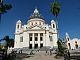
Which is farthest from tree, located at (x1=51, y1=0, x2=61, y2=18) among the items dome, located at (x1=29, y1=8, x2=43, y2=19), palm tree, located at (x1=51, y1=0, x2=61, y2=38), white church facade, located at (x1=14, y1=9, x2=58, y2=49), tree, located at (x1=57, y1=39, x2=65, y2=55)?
dome, located at (x1=29, y1=8, x2=43, y2=19)

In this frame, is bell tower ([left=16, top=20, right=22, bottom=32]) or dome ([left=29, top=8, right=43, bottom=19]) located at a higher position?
dome ([left=29, top=8, right=43, bottom=19])

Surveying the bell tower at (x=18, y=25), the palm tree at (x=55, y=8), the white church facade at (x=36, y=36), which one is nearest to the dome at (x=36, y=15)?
the white church facade at (x=36, y=36)

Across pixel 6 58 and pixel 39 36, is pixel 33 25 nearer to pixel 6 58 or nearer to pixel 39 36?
pixel 39 36

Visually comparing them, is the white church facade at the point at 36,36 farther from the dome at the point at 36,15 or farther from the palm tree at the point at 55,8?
the palm tree at the point at 55,8

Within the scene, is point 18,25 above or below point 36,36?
above

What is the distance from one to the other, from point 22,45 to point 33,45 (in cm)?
457

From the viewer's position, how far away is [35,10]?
88.0m

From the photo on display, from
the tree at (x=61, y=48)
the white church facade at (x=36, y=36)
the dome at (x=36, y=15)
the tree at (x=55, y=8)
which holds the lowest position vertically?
the tree at (x=61, y=48)

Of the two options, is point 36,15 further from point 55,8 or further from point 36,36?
point 55,8

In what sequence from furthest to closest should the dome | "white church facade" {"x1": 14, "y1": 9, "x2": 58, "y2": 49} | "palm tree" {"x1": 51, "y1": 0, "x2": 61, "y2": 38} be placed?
the dome < "white church facade" {"x1": 14, "y1": 9, "x2": 58, "y2": 49} < "palm tree" {"x1": 51, "y1": 0, "x2": 61, "y2": 38}

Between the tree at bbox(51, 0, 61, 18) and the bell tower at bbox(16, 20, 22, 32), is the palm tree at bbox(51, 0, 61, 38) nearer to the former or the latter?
the tree at bbox(51, 0, 61, 18)

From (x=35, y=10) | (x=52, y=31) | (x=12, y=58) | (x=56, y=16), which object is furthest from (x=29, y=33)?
(x=12, y=58)

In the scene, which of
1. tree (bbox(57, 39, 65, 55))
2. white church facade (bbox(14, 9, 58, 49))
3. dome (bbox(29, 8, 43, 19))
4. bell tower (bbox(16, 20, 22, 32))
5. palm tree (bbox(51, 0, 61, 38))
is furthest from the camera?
dome (bbox(29, 8, 43, 19))

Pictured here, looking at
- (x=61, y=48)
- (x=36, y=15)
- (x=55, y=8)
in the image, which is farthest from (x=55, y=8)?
(x=36, y=15)
